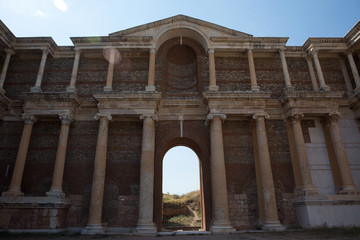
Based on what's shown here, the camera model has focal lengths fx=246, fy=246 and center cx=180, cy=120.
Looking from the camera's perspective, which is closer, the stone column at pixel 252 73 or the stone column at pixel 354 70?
the stone column at pixel 252 73

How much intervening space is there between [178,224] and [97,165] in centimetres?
1228

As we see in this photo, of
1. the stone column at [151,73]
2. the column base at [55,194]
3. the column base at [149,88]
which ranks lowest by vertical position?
the column base at [55,194]

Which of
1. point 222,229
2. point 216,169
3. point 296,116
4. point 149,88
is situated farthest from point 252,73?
point 222,229

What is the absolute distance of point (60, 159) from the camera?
13.4 metres

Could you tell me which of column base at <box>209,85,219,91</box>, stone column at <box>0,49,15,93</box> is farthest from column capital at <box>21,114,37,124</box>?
column base at <box>209,85,219,91</box>

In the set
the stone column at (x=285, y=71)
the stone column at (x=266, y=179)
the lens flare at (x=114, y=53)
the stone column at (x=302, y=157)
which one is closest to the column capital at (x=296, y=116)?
the stone column at (x=302, y=157)

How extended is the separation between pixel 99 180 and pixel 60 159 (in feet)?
8.37

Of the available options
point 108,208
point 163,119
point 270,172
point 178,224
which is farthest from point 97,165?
point 178,224

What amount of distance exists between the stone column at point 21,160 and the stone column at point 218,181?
32.9 feet

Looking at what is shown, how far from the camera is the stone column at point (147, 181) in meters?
11.8

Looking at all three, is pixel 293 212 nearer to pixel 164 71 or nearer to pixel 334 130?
pixel 334 130

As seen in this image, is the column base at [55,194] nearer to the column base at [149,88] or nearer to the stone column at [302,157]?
the column base at [149,88]

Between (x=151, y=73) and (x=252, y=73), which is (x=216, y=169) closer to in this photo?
(x=252, y=73)

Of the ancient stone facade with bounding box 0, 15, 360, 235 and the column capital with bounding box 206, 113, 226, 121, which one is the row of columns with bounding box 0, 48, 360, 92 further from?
the column capital with bounding box 206, 113, 226, 121
